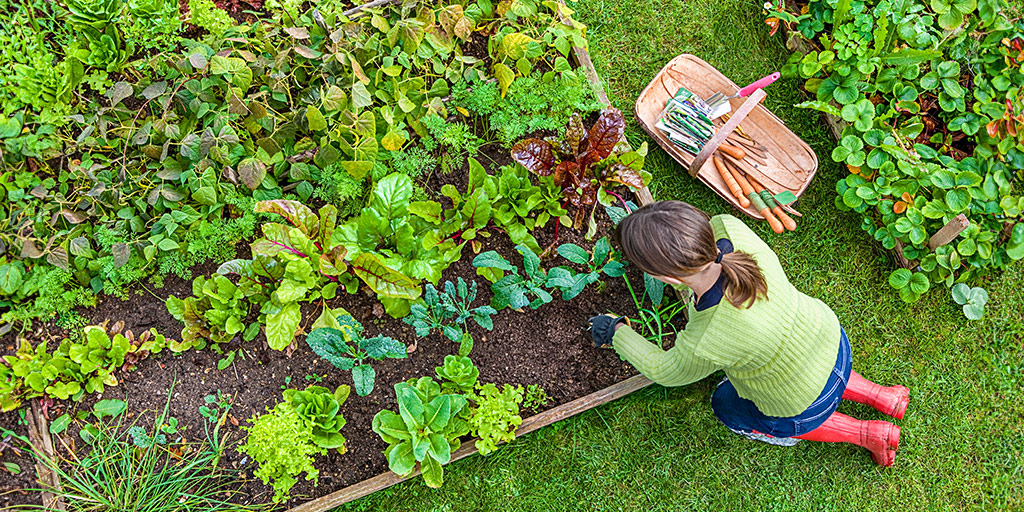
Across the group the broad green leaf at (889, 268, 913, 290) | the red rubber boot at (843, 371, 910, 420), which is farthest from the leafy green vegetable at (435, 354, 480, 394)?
the broad green leaf at (889, 268, 913, 290)

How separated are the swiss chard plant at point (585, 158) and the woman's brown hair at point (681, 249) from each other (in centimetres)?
62

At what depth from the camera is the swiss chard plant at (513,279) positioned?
9.66 ft

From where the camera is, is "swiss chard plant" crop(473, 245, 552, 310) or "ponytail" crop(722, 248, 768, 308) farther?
"swiss chard plant" crop(473, 245, 552, 310)

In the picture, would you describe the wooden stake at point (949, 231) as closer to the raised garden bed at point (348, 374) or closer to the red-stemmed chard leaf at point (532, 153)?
the raised garden bed at point (348, 374)

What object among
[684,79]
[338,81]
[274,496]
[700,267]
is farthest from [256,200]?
[684,79]

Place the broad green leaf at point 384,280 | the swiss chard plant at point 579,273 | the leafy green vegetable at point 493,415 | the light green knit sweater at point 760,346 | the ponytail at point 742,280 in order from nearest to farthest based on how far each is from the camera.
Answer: the ponytail at point 742,280 < the light green knit sweater at point 760,346 < the broad green leaf at point 384,280 < the leafy green vegetable at point 493,415 < the swiss chard plant at point 579,273

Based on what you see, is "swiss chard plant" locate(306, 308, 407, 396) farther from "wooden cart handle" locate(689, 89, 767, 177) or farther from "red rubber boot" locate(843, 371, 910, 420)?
"red rubber boot" locate(843, 371, 910, 420)

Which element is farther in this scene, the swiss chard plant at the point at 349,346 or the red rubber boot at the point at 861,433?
the red rubber boot at the point at 861,433

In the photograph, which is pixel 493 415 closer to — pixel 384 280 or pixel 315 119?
pixel 384 280

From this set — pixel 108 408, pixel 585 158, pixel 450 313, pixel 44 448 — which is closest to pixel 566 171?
pixel 585 158

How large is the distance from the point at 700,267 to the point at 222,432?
219 centimetres

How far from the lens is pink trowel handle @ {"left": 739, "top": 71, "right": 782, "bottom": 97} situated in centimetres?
323

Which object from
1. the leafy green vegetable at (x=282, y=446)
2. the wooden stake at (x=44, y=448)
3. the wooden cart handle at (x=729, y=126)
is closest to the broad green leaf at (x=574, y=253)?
the wooden cart handle at (x=729, y=126)

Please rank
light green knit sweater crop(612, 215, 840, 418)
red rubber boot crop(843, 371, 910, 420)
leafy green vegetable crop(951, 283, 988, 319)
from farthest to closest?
leafy green vegetable crop(951, 283, 988, 319) → red rubber boot crop(843, 371, 910, 420) → light green knit sweater crop(612, 215, 840, 418)
